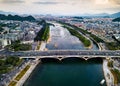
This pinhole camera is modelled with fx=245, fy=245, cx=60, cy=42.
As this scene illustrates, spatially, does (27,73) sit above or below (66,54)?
below

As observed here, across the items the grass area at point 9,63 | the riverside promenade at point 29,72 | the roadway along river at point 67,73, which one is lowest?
the roadway along river at point 67,73

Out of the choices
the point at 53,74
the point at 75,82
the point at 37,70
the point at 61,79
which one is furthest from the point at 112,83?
the point at 37,70

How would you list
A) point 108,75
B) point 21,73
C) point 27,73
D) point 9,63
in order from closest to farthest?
1. point 108,75
2. point 21,73
3. point 27,73
4. point 9,63

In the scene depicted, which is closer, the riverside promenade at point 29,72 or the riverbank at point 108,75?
the riverside promenade at point 29,72

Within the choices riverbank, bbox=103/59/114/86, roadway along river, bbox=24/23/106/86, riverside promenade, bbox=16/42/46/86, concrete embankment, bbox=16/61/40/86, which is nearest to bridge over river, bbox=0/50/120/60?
roadway along river, bbox=24/23/106/86

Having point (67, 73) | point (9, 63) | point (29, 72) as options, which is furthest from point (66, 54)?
point (9, 63)

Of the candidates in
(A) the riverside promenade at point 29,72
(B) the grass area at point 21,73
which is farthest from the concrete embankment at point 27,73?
(B) the grass area at point 21,73

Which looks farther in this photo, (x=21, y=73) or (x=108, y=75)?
(x=21, y=73)

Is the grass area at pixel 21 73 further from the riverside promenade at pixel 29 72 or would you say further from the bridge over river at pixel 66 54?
the bridge over river at pixel 66 54

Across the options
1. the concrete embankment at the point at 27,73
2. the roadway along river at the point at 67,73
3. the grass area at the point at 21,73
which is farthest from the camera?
the grass area at the point at 21,73

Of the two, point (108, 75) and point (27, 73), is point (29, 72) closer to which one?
point (27, 73)

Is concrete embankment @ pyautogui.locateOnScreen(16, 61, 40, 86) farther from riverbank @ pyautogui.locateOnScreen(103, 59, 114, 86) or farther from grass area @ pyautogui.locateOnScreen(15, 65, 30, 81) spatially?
riverbank @ pyautogui.locateOnScreen(103, 59, 114, 86)
